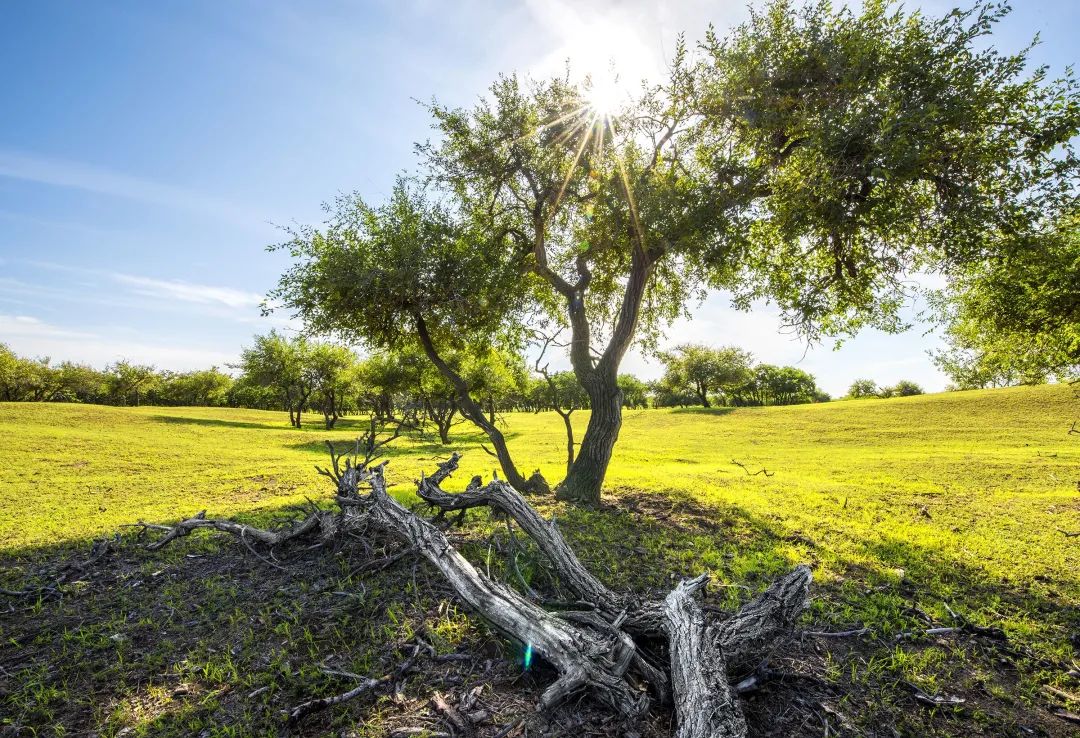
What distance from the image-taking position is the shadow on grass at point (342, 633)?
4105 millimetres

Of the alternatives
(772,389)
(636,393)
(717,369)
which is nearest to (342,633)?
(717,369)

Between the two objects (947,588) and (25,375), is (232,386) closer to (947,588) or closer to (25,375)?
(25,375)

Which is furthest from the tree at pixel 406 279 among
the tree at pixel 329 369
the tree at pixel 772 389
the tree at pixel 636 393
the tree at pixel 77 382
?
the tree at pixel 77 382

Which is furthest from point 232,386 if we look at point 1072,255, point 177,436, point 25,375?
point 1072,255

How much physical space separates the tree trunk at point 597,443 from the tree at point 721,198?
2.0 inches

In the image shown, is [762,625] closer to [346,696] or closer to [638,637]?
[638,637]

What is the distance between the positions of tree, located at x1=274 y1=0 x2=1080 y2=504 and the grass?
436 centimetres

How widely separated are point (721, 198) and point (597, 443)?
20.6 feet

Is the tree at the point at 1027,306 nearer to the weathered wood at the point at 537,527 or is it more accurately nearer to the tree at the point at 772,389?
the weathered wood at the point at 537,527

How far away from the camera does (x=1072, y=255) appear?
10.5 m

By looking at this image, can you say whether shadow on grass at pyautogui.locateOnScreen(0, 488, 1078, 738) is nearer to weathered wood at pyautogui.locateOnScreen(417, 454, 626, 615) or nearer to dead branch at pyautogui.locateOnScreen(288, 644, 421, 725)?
dead branch at pyautogui.locateOnScreen(288, 644, 421, 725)

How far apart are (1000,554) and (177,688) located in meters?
12.8

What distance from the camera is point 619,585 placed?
6582 millimetres

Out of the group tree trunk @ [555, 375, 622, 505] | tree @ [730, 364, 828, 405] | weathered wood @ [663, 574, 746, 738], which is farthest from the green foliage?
tree @ [730, 364, 828, 405]
